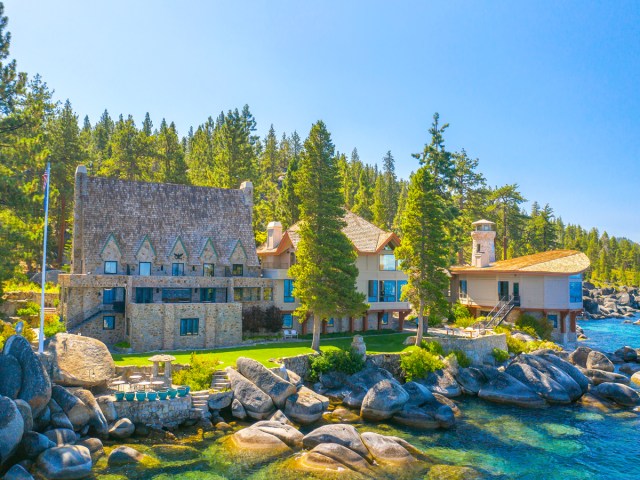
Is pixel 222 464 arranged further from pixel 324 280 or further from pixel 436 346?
pixel 436 346

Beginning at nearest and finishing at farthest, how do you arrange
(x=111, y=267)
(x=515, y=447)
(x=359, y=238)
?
(x=515, y=447)
(x=111, y=267)
(x=359, y=238)

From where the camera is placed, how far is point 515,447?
80.3ft

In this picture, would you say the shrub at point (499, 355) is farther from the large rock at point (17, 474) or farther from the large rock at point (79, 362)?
the large rock at point (17, 474)

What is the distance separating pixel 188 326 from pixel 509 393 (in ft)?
73.0

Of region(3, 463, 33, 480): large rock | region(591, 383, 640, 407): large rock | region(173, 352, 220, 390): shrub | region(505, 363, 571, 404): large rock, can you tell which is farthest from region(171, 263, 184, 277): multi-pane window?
region(591, 383, 640, 407): large rock

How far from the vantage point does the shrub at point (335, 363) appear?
3319cm

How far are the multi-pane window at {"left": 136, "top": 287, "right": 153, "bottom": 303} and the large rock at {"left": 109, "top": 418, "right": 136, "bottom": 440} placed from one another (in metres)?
16.4

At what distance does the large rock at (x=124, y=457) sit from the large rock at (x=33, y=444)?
244 cm

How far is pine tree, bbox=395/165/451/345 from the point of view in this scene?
38.8 meters

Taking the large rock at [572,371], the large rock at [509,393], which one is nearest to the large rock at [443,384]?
the large rock at [509,393]

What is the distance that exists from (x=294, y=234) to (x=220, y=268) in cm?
713

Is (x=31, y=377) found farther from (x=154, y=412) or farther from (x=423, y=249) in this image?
(x=423, y=249)

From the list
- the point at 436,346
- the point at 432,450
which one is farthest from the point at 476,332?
the point at 432,450

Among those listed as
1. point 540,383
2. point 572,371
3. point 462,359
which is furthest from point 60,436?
point 572,371
